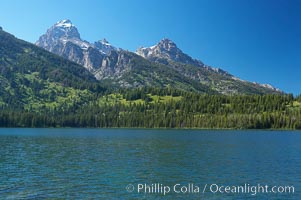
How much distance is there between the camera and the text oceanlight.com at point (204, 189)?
51.9 m

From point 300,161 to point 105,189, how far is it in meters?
55.4

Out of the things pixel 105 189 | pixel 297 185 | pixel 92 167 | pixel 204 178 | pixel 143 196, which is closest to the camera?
pixel 143 196

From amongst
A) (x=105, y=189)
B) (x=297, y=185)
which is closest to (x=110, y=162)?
(x=105, y=189)

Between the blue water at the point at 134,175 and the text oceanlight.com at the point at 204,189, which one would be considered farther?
the text oceanlight.com at the point at 204,189

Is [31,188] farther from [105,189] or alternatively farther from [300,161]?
[300,161]

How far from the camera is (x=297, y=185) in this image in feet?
187

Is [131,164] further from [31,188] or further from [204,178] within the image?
[31,188]

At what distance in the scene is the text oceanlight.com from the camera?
51.9 m

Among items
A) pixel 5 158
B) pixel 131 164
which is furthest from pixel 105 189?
pixel 5 158

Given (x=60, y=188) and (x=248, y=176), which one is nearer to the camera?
(x=60, y=188)

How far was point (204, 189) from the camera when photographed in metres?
53.4

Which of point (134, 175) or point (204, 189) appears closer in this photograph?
point (204, 189)

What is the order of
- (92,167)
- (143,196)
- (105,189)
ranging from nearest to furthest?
1. (143,196)
2. (105,189)
3. (92,167)

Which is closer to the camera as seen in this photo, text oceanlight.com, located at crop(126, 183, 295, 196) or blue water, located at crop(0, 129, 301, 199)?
blue water, located at crop(0, 129, 301, 199)
